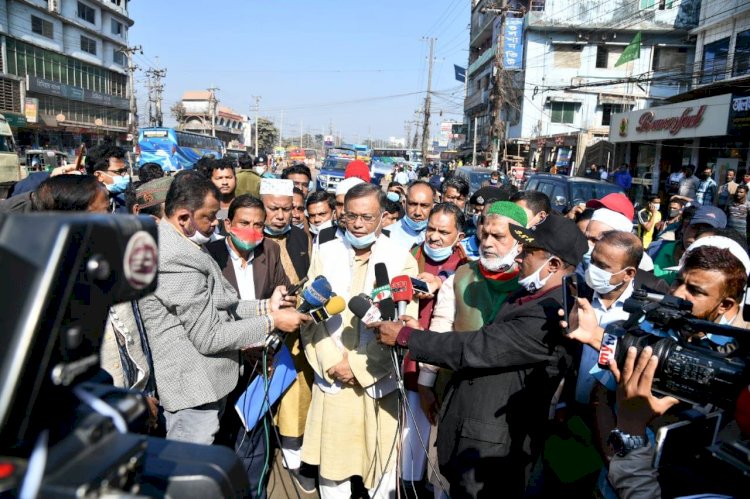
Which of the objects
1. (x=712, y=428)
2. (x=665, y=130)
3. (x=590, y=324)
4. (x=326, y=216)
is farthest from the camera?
(x=665, y=130)

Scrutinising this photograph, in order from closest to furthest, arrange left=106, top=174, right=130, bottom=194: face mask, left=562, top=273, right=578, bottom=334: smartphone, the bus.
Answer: left=562, top=273, right=578, bottom=334: smartphone < left=106, top=174, right=130, bottom=194: face mask < the bus

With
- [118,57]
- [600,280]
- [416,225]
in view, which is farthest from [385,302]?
[118,57]

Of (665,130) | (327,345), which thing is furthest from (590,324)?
(665,130)

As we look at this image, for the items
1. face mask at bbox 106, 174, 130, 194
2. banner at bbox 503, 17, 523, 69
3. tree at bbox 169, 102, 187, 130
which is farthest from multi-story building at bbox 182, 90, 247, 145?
face mask at bbox 106, 174, 130, 194

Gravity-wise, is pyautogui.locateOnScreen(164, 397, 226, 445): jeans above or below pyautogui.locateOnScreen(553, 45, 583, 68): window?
below

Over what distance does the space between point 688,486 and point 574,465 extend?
130cm

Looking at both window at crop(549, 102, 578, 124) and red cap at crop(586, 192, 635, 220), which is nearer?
red cap at crop(586, 192, 635, 220)

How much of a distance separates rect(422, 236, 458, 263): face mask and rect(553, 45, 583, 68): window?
33.9m

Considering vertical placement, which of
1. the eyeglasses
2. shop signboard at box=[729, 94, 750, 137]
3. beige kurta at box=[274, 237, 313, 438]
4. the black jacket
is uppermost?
shop signboard at box=[729, 94, 750, 137]

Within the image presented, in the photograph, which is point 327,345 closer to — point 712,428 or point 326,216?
point 712,428

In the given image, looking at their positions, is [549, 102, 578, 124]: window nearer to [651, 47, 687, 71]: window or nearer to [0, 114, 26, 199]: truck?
[651, 47, 687, 71]: window

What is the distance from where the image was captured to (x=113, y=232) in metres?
0.95

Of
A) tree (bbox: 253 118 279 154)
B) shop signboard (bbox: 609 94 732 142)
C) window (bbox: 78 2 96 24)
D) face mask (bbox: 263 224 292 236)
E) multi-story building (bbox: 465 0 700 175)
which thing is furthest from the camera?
tree (bbox: 253 118 279 154)

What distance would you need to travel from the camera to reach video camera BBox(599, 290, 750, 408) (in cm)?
148
